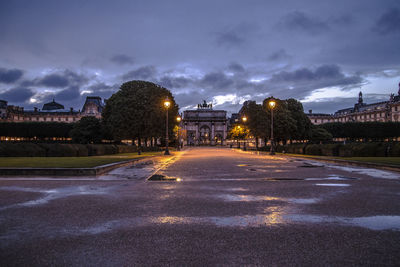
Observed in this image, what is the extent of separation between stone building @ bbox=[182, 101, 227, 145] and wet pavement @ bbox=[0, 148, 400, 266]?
6304 inches

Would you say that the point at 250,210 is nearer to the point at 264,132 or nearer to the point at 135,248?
the point at 135,248

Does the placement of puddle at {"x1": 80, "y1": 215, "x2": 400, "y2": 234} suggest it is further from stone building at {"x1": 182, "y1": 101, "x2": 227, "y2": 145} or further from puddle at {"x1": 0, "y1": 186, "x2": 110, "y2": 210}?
stone building at {"x1": 182, "y1": 101, "x2": 227, "y2": 145}

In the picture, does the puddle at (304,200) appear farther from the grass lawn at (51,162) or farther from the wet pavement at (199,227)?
the grass lawn at (51,162)

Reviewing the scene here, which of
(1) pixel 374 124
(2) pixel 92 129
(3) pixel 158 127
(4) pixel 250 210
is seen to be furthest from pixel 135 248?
(1) pixel 374 124

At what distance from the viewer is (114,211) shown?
6.98 meters

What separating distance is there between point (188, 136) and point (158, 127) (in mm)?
117596

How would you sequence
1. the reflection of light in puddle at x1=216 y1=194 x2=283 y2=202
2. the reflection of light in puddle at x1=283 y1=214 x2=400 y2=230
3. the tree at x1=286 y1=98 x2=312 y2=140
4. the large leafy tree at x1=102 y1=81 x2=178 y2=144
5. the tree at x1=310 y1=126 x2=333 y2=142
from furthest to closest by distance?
the tree at x1=310 y1=126 x2=333 y2=142 → the tree at x1=286 y1=98 x2=312 y2=140 → the large leafy tree at x1=102 y1=81 x2=178 y2=144 → the reflection of light in puddle at x1=216 y1=194 x2=283 y2=202 → the reflection of light in puddle at x1=283 y1=214 x2=400 y2=230

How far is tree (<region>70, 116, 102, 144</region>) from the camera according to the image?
64938 mm

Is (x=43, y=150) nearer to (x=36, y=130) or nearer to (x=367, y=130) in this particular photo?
(x=36, y=130)

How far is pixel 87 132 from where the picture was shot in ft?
211

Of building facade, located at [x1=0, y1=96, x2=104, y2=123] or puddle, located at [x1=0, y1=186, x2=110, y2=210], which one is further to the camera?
building facade, located at [x1=0, y1=96, x2=104, y2=123]

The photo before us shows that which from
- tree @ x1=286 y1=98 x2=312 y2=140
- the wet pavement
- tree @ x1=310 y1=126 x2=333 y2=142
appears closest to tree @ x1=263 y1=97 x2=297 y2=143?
tree @ x1=286 y1=98 x2=312 y2=140

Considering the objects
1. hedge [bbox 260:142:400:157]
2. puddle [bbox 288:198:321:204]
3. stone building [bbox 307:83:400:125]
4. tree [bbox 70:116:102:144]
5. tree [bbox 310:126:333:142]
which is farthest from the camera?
stone building [bbox 307:83:400:125]

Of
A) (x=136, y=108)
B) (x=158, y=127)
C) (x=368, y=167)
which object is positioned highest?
(x=136, y=108)
